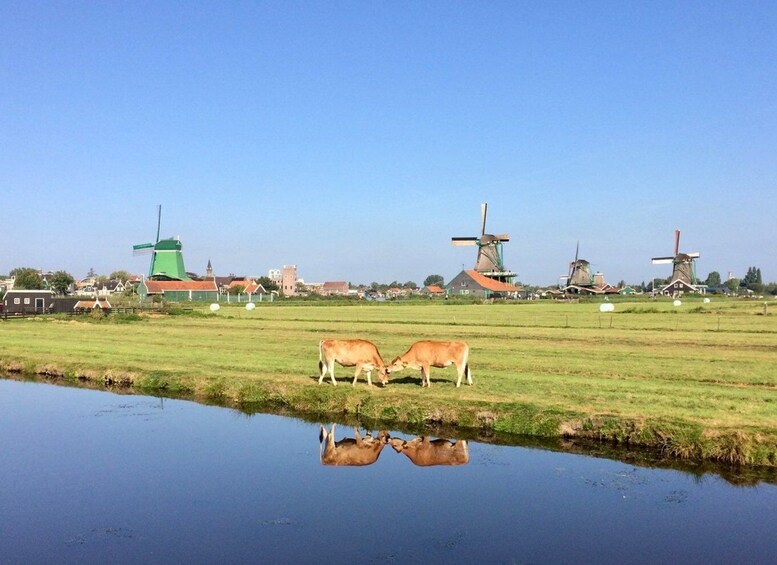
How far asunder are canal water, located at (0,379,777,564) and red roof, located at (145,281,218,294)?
4696 inches

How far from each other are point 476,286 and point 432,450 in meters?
120

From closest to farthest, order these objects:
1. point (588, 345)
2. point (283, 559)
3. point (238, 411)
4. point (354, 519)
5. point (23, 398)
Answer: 1. point (283, 559)
2. point (354, 519)
3. point (238, 411)
4. point (23, 398)
5. point (588, 345)

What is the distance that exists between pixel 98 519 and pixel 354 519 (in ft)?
15.8

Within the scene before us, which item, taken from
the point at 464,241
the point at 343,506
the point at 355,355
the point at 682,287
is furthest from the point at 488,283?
the point at 343,506

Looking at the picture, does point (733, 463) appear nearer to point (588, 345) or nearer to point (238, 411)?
point (238, 411)

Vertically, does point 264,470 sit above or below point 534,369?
below

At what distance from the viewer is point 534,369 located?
28188mm

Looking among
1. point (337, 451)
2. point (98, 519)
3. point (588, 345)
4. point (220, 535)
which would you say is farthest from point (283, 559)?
point (588, 345)

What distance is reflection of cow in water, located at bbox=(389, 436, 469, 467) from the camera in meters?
16.9

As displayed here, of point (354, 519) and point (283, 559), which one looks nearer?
point (283, 559)

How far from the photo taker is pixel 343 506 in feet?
44.4

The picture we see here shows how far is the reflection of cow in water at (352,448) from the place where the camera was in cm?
1681

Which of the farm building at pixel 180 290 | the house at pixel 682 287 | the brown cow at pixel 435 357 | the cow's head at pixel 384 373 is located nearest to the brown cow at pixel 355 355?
the cow's head at pixel 384 373

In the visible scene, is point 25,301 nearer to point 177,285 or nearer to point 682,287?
point 177,285
